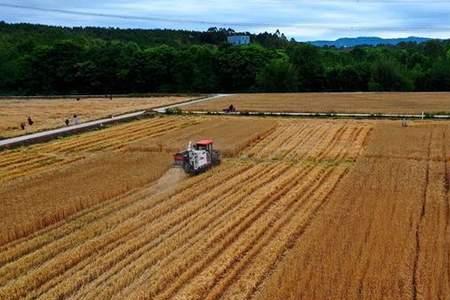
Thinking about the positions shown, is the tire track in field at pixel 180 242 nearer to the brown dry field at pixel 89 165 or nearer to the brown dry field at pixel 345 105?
the brown dry field at pixel 89 165

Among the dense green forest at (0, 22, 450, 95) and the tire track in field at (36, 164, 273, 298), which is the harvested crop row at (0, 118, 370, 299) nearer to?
the tire track in field at (36, 164, 273, 298)

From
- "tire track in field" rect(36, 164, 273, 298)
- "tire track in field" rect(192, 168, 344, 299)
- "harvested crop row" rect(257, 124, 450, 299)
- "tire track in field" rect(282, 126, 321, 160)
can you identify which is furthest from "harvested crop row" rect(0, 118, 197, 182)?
"harvested crop row" rect(257, 124, 450, 299)

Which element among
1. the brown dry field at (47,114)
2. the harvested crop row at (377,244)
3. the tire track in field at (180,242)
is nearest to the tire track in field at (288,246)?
the harvested crop row at (377,244)

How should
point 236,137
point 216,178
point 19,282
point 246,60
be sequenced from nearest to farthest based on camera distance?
point 19,282 < point 216,178 < point 236,137 < point 246,60

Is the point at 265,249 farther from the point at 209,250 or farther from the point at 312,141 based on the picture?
the point at 312,141

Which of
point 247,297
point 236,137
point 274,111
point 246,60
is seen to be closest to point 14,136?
point 236,137

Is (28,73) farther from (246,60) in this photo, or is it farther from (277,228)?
(277,228)
